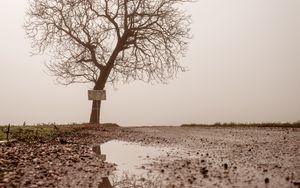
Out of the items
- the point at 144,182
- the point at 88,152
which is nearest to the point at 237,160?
the point at 144,182

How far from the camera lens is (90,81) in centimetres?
3669

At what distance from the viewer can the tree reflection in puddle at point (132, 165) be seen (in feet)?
27.7

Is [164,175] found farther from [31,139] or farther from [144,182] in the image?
[31,139]

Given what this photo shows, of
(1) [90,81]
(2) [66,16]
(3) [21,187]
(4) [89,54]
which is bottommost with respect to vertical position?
(3) [21,187]

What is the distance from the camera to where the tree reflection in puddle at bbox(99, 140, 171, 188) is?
27.7 ft

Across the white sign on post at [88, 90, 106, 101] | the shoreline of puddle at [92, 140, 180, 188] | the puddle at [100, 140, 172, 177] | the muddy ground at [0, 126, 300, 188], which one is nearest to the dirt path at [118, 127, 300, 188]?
the muddy ground at [0, 126, 300, 188]

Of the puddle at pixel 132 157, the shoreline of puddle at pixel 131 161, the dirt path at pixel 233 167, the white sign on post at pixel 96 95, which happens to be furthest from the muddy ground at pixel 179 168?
the white sign on post at pixel 96 95

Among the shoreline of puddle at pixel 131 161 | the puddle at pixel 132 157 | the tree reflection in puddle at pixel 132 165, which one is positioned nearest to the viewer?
the tree reflection in puddle at pixel 132 165

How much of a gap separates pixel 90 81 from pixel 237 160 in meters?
26.8

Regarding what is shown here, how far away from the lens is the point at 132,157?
12586 mm

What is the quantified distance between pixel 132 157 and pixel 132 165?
1.65 metres

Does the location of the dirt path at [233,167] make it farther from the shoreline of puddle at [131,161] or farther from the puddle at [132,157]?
the puddle at [132,157]

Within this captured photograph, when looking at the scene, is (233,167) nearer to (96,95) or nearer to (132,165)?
(132,165)

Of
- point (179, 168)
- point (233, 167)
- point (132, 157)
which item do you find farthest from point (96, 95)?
point (233, 167)
